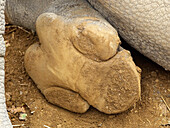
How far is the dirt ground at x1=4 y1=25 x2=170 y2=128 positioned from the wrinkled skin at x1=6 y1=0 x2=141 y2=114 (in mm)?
74

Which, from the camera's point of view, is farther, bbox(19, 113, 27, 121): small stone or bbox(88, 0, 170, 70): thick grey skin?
bbox(19, 113, 27, 121): small stone

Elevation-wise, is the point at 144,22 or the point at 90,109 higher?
the point at 144,22

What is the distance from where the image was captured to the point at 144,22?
1.76 m

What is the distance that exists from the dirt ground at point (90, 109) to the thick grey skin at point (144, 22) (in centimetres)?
17

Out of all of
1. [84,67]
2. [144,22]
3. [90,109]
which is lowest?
[90,109]

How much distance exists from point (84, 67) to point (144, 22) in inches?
16.8

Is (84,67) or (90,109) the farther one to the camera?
(90,109)

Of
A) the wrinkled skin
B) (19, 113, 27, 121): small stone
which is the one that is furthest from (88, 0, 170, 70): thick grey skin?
(19, 113, 27, 121): small stone

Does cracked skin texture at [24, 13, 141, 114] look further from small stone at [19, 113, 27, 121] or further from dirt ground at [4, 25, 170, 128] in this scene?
small stone at [19, 113, 27, 121]

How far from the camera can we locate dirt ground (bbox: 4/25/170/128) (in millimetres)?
1838

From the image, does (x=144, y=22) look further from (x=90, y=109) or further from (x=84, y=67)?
(x=90, y=109)

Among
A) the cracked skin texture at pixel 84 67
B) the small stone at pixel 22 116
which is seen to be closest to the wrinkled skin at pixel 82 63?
the cracked skin texture at pixel 84 67

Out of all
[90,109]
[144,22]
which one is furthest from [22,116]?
[144,22]

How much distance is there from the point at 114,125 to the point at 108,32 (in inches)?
22.4
